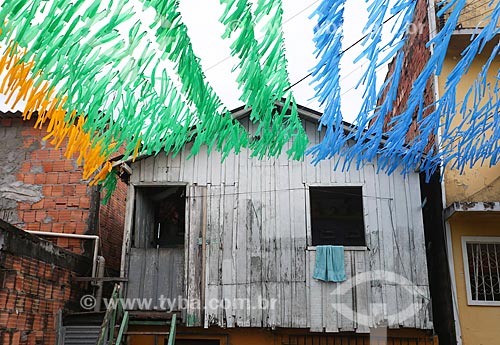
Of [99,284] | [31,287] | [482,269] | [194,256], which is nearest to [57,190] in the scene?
[99,284]

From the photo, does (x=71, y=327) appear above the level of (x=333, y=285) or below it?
below

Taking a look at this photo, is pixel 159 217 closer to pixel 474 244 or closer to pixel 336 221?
pixel 336 221

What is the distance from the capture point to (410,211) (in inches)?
346

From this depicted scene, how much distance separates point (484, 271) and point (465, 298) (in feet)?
1.87

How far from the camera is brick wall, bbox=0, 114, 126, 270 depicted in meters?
10.2

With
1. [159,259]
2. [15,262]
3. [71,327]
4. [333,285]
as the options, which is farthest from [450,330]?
[15,262]

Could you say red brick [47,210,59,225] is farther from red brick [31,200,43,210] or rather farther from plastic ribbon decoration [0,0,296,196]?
plastic ribbon decoration [0,0,296,196]

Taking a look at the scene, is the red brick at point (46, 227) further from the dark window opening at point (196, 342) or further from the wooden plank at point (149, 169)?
the dark window opening at point (196, 342)

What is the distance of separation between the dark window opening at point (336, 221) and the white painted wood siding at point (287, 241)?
2.18m

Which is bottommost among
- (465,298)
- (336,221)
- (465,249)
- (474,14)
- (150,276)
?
(465,298)

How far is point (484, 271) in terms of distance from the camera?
8.41m

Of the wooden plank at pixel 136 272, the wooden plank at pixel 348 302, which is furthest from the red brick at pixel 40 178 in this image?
the wooden plank at pixel 348 302

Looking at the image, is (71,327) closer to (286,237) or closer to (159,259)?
(159,259)

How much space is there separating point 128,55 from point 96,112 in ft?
2.04
